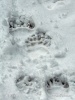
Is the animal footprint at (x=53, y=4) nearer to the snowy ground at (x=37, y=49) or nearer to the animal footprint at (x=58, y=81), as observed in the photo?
the snowy ground at (x=37, y=49)

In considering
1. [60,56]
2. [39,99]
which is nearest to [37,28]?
[60,56]

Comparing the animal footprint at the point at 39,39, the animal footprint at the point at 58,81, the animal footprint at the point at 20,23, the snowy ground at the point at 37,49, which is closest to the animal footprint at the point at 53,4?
the snowy ground at the point at 37,49

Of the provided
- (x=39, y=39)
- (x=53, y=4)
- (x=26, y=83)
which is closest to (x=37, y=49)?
(x=39, y=39)

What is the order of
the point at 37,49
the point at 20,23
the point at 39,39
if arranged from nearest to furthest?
1. the point at 37,49
2. the point at 39,39
3. the point at 20,23

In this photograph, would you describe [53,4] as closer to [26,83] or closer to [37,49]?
[37,49]

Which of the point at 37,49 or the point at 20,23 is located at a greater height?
the point at 20,23

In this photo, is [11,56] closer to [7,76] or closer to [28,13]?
[7,76]

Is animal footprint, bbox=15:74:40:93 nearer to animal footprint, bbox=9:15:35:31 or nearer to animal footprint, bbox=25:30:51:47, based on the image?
animal footprint, bbox=25:30:51:47

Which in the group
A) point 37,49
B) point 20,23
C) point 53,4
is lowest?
point 37,49
